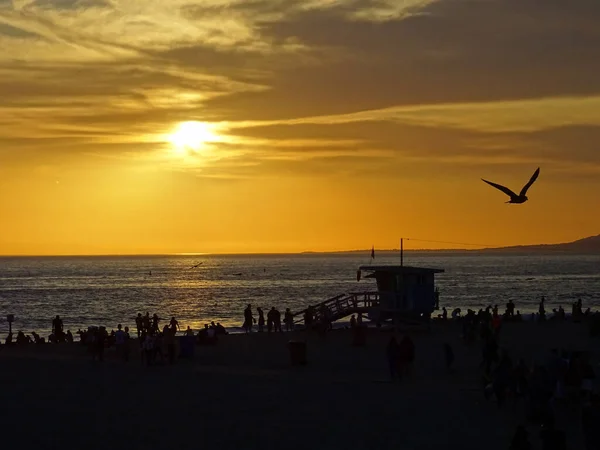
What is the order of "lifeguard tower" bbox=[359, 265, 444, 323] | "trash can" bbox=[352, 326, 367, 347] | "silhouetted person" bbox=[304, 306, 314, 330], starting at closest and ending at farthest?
"trash can" bbox=[352, 326, 367, 347] < "lifeguard tower" bbox=[359, 265, 444, 323] < "silhouetted person" bbox=[304, 306, 314, 330]

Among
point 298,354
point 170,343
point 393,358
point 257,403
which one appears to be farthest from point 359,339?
point 257,403

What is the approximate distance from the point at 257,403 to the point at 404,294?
70.0 feet

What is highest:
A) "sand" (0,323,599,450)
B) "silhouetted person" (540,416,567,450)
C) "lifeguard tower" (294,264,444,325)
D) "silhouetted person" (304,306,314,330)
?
"lifeguard tower" (294,264,444,325)

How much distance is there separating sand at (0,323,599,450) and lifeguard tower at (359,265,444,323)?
862 cm

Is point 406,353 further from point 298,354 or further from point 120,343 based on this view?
point 120,343

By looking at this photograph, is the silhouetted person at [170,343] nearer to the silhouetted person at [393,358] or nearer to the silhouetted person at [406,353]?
the silhouetted person at [393,358]

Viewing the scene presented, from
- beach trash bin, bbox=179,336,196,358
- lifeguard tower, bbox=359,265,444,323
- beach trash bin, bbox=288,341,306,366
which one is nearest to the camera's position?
beach trash bin, bbox=288,341,306,366

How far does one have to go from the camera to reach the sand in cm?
1789

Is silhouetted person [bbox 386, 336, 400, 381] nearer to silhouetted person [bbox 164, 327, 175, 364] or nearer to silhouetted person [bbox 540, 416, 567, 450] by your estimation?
silhouetted person [bbox 164, 327, 175, 364]

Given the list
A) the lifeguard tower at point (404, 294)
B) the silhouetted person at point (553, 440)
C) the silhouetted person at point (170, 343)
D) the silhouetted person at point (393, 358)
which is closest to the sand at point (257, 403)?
the silhouetted person at point (393, 358)

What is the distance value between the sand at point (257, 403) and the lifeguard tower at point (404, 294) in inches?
340

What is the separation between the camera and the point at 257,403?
71.1 feet

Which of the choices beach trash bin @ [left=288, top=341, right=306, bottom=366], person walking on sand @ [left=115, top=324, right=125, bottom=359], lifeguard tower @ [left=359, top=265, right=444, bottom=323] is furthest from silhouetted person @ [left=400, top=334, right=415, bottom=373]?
lifeguard tower @ [left=359, top=265, right=444, bottom=323]

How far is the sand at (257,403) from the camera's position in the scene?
58.7ft
